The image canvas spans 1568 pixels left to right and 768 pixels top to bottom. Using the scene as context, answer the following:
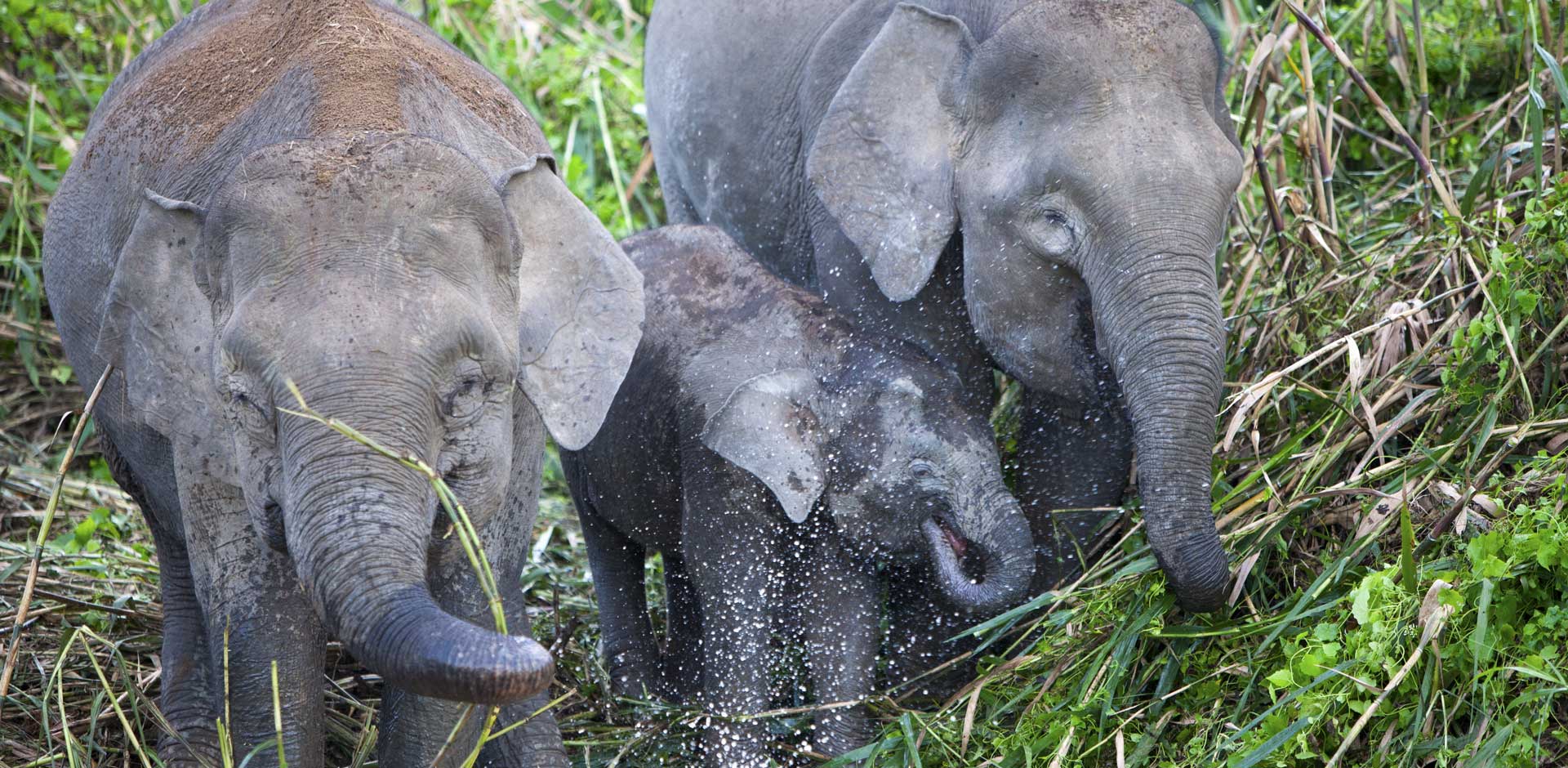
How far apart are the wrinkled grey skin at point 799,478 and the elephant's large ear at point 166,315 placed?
4.25 ft

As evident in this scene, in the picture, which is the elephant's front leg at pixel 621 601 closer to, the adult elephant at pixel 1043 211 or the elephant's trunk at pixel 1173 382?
the adult elephant at pixel 1043 211

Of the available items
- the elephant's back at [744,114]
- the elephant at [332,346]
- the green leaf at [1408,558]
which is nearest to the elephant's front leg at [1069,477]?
the elephant's back at [744,114]

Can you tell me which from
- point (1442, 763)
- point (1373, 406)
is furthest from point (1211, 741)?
point (1373, 406)

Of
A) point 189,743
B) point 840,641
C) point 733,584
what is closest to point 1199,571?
point 840,641

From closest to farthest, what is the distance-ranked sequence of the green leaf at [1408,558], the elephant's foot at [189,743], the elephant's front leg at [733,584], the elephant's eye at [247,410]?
the elephant's eye at [247,410]
the green leaf at [1408,558]
the elephant's foot at [189,743]
the elephant's front leg at [733,584]

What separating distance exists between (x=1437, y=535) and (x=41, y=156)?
5206 millimetres

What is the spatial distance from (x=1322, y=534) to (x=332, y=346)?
2.09 m

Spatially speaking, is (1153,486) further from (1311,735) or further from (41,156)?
(41,156)

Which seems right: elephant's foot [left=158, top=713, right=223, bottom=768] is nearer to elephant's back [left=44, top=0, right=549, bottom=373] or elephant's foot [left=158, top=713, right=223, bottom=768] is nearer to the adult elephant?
elephant's back [left=44, top=0, right=549, bottom=373]

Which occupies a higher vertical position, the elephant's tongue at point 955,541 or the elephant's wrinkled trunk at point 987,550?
the elephant's wrinkled trunk at point 987,550

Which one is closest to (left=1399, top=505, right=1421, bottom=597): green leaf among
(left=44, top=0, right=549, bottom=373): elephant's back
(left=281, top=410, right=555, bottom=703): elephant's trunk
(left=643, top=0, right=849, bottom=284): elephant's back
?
(left=281, top=410, right=555, bottom=703): elephant's trunk

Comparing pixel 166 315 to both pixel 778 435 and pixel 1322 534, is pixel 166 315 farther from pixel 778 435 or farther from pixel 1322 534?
pixel 1322 534

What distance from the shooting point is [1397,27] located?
5.38 meters

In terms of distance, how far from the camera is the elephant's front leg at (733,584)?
4258mm
